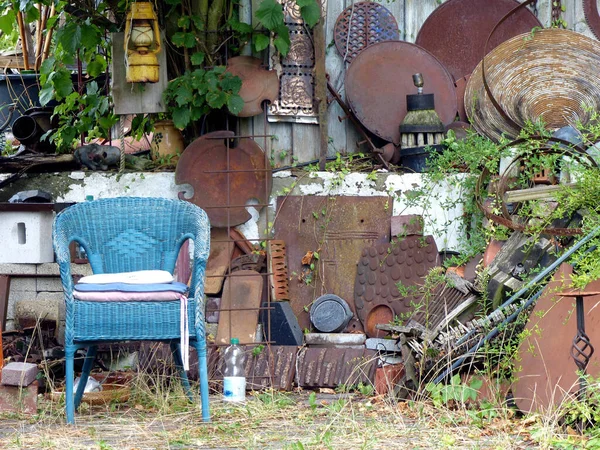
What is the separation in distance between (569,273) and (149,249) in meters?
1.97

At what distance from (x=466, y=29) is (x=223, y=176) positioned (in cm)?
202

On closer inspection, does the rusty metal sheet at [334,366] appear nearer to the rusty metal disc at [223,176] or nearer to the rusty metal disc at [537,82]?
the rusty metal disc at [223,176]

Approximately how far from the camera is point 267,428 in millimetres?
4145

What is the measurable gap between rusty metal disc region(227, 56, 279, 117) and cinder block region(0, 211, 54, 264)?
1403 mm

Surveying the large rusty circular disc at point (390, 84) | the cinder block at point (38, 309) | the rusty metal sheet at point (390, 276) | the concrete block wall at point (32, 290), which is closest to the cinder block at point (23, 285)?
the concrete block wall at point (32, 290)

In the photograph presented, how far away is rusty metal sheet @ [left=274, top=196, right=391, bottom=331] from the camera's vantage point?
6.03 meters

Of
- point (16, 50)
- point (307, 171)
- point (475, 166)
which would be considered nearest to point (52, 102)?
point (16, 50)

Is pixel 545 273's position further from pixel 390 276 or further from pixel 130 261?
pixel 130 261

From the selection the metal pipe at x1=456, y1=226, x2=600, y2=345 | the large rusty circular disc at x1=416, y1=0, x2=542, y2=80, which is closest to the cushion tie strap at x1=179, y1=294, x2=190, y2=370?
the metal pipe at x1=456, y1=226, x2=600, y2=345

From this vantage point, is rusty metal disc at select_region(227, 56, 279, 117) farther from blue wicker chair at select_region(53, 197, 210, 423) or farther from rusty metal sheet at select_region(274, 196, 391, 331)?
blue wicker chair at select_region(53, 197, 210, 423)

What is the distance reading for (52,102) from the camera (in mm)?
7145

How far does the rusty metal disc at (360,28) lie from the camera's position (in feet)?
21.6

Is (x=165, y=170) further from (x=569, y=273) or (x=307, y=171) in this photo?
(x=569, y=273)

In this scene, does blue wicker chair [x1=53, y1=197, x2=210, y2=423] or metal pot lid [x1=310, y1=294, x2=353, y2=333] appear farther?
metal pot lid [x1=310, y1=294, x2=353, y2=333]
